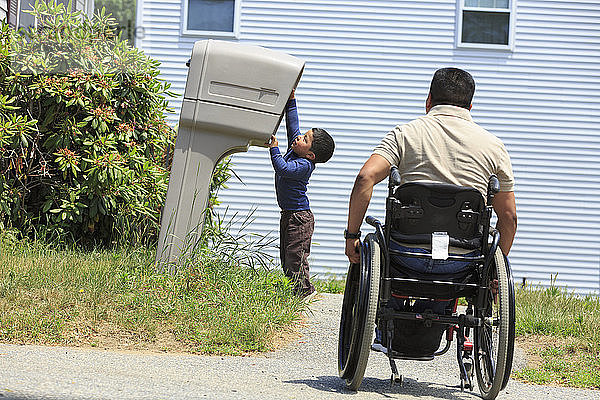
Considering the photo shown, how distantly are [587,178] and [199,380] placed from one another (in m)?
10.1

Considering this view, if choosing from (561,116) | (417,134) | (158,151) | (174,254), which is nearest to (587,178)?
(561,116)

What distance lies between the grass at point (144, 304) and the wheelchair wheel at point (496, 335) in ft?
5.58

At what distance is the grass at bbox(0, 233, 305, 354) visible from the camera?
18.2 feet

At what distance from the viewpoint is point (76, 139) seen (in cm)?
781

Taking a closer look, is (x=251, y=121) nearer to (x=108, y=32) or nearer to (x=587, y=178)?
(x=108, y=32)

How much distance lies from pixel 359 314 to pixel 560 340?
319 cm

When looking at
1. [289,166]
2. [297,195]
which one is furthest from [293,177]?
[297,195]

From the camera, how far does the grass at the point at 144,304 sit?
5.54 m

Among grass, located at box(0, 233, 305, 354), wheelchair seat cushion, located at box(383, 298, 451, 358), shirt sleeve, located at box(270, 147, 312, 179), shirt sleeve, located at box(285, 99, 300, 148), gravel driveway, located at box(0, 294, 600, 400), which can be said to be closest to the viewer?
gravel driveway, located at box(0, 294, 600, 400)

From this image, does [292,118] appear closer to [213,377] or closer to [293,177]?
[293,177]

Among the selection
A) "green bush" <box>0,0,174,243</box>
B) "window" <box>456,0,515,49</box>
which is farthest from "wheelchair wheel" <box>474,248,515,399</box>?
"window" <box>456,0,515,49</box>

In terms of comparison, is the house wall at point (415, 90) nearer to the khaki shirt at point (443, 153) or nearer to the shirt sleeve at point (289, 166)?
the shirt sleeve at point (289, 166)

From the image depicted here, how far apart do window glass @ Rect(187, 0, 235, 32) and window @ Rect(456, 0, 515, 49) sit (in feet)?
12.0

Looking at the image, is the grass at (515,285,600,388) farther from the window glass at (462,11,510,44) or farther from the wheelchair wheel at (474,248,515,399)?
the window glass at (462,11,510,44)
